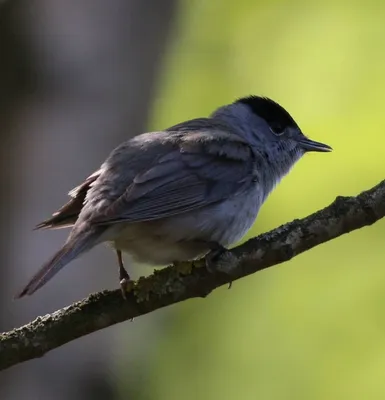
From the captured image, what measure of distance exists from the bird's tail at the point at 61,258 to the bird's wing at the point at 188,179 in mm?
97

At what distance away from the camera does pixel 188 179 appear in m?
3.97

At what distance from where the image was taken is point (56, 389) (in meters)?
3.84

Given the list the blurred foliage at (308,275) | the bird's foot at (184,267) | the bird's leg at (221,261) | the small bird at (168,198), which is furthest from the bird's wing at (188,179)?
the blurred foliage at (308,275)

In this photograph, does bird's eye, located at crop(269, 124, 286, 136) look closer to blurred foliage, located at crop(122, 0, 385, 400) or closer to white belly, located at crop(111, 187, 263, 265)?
white belly, located at crop(111, 187, 263, 265)

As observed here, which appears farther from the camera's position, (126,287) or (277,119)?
(277,119)

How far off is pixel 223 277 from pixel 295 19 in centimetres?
660

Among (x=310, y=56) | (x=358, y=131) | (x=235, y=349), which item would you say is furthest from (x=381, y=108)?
(x=235, y=349)

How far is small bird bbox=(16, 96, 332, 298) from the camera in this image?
349cm

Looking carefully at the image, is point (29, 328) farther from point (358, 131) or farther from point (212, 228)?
point (358, 131)

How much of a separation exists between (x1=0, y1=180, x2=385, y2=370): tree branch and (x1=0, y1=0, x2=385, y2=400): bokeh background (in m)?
0.87

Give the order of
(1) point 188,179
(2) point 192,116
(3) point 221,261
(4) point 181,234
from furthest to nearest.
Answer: (2) point 192,116 → (1) point 188,179 → (4) point 181,234 → (3) point 221,261

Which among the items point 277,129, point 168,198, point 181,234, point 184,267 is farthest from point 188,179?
point 277,129

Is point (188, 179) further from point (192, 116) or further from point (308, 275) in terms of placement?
point (192, 116)

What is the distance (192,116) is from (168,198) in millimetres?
4405
